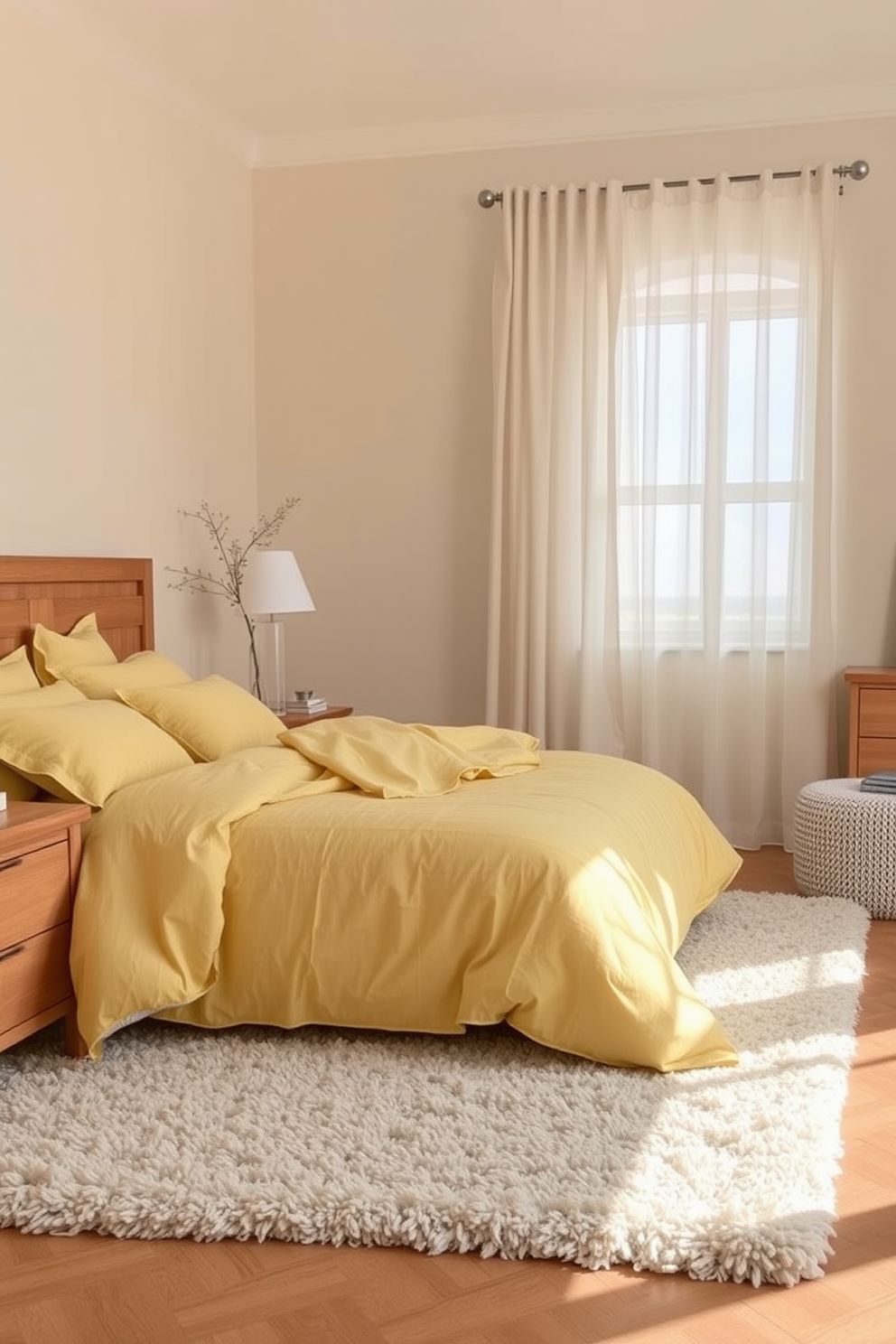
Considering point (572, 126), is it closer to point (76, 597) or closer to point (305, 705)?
point (305, 705)

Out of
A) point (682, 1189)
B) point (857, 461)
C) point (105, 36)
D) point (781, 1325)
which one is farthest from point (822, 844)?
point (105, 36)

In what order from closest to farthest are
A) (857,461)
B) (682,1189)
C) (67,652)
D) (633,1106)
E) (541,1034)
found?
(682,1189) → (633,1106) → (541,1034) → (67,652) → (857,461)

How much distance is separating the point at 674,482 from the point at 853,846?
6.01 feet

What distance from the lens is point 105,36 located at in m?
4.77

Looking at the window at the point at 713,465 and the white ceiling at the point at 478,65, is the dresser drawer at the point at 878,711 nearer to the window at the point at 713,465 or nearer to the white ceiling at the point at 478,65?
the window at the point at 713,465

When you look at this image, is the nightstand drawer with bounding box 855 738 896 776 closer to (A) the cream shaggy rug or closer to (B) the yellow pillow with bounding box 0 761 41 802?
(A) the cream shaggy rug

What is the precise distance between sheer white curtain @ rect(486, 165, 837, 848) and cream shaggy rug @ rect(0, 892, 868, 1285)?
2280 millimetres

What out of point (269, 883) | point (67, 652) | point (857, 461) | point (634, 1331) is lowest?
point (634, 1331)

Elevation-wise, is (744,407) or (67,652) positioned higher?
(744,407)

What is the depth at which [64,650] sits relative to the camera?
4.20 m

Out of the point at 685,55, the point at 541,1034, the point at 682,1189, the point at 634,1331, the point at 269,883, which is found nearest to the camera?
the point at 634,1331

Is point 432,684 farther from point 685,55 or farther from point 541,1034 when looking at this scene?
point 541,1034

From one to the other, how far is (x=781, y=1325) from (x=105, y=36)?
4.46 m

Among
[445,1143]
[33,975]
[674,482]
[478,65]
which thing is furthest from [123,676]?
[478,65]
